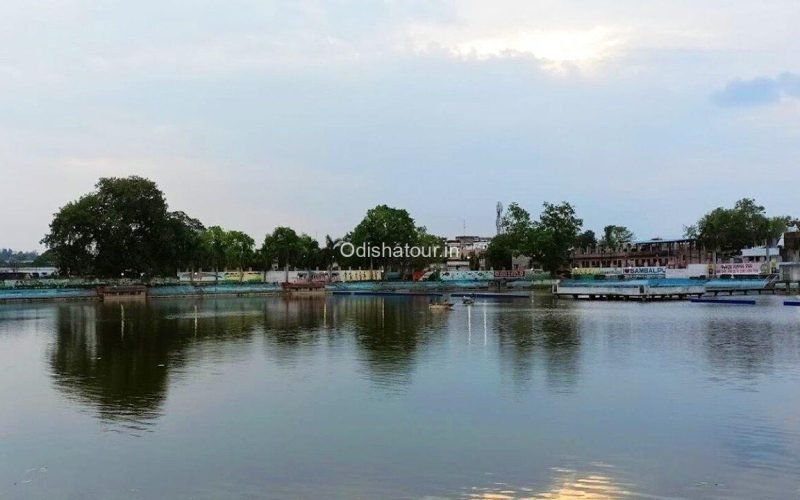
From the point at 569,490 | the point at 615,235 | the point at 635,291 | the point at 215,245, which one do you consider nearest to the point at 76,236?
the point at 215,245

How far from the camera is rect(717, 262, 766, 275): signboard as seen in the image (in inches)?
3558

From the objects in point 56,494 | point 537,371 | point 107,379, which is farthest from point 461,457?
point 107,379

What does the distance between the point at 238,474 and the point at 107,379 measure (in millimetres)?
11855

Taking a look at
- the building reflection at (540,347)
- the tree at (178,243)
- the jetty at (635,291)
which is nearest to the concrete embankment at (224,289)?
the tree at (178,243)

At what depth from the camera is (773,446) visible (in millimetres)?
13578

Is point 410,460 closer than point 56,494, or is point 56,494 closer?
point 56,494

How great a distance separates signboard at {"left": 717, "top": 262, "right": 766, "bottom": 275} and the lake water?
6333 centimetres

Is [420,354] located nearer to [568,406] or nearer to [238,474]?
[568,406]

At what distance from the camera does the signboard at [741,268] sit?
9038 centimetres

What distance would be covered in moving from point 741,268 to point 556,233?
27.4m

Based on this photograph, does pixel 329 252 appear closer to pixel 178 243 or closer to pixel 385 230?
pixel 385 230

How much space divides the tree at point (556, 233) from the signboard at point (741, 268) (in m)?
23.3

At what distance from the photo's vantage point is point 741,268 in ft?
301

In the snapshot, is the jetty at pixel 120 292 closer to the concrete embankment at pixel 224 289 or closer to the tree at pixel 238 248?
the concrete embankment at pixel 224 289
